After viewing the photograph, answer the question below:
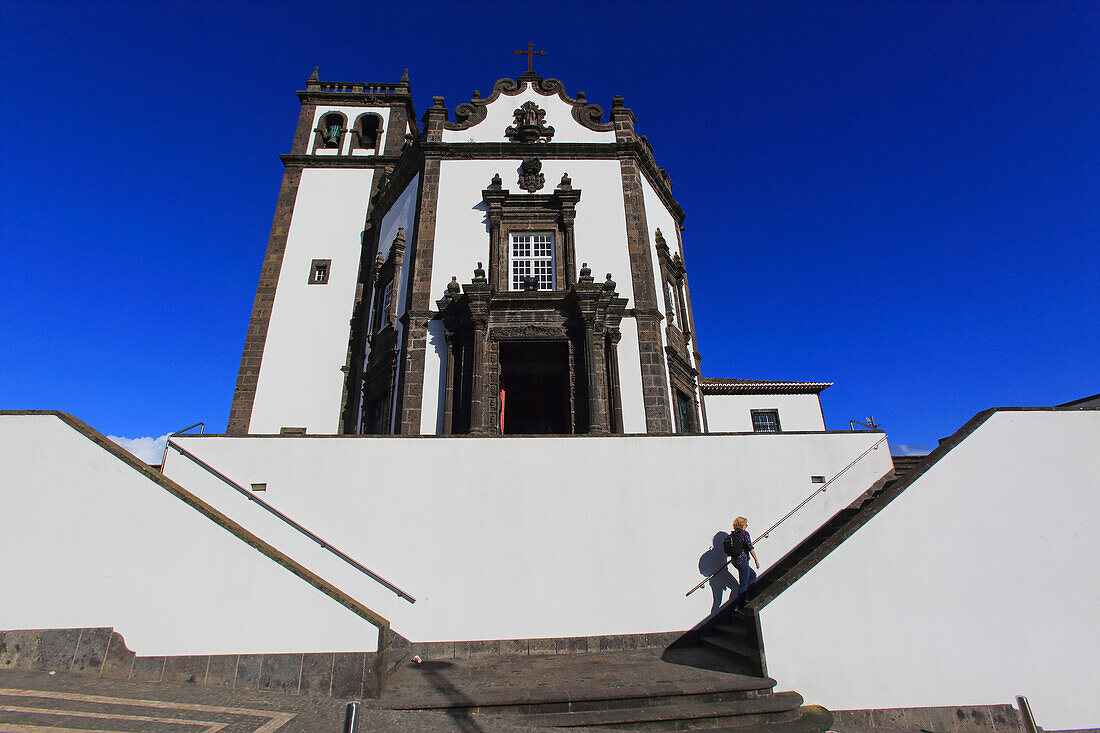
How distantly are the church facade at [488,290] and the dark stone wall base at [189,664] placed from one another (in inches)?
231

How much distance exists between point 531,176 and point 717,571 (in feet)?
36.7

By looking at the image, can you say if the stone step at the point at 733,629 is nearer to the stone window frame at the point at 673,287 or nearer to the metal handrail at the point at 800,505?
the metal handrail at the point at 800,505

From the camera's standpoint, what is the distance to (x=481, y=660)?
23.7ft

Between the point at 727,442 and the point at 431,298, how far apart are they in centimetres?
831

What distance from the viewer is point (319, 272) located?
17.0 m

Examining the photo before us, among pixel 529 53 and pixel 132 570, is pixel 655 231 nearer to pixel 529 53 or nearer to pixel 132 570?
pixel 529 53

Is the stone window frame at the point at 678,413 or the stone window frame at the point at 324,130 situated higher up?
the stone window frame at the point at 324,130

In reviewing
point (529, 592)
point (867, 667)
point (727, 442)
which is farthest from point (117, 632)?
point (867, 667)

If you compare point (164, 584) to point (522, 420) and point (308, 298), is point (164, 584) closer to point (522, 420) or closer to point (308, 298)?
point (522, 420)

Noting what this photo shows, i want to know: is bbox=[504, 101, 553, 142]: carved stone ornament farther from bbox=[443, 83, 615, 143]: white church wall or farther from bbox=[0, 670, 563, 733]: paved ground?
bbox=[0, 670, 563, 733]: paved ground

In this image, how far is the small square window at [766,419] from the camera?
2167 centimetres

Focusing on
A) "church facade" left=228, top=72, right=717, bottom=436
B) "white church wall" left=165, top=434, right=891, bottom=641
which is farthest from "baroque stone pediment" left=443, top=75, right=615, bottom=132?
"white church wall" left=165, top=434, right=891, bottom=641

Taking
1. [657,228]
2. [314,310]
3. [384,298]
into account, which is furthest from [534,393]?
[314,310]

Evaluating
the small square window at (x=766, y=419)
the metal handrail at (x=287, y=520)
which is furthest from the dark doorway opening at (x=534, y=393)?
the small square window at (x=766, y=419)
